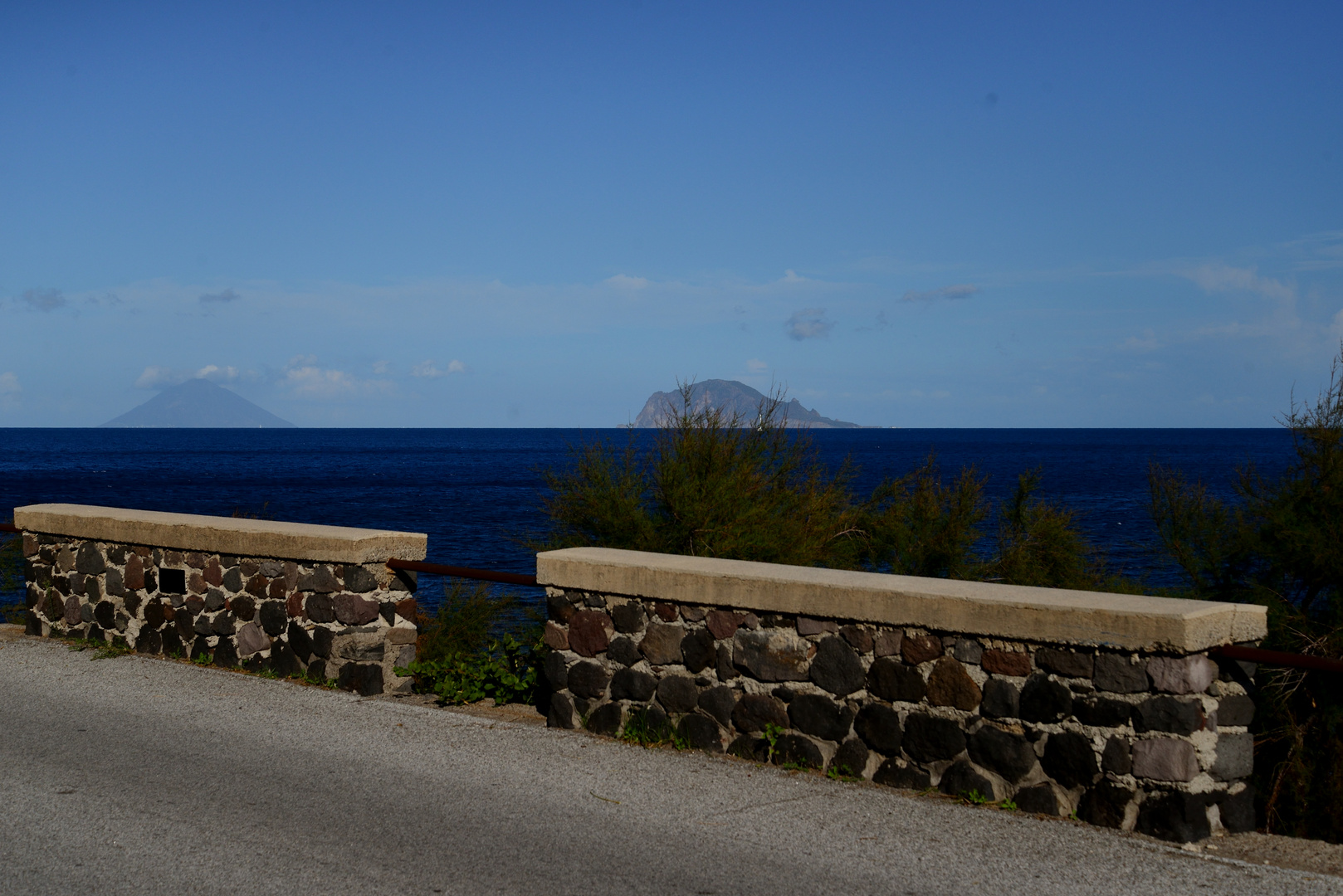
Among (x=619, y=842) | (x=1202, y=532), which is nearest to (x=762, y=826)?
(x=619, y=842)

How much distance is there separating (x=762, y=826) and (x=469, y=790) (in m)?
1.48

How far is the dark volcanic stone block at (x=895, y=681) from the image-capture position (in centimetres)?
507

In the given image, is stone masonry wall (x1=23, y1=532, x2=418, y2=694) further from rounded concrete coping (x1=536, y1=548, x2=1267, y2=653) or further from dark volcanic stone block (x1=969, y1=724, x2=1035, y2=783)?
dark volcanic stone block (x1=969, y1=724, x2=1035, y2=783)

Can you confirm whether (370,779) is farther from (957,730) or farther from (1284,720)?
(1284,720)

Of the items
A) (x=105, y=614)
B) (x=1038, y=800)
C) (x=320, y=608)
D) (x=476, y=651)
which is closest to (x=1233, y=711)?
(x=1038, y=800)

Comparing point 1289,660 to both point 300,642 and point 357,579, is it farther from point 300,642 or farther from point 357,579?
point 300,642

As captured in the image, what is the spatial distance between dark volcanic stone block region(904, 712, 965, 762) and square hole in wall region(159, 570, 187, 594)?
5.53m

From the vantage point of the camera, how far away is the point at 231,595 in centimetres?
761

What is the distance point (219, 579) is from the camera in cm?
765

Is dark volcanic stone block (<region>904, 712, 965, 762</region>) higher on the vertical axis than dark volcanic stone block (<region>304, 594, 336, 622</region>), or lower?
lower

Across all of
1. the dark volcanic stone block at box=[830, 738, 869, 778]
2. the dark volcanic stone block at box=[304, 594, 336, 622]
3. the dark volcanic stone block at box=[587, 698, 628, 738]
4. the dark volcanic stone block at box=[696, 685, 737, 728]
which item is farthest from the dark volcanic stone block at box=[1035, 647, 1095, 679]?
the dark volcanic stone block at box=[304, 594, 336, 622]

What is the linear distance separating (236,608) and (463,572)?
6.32 ft

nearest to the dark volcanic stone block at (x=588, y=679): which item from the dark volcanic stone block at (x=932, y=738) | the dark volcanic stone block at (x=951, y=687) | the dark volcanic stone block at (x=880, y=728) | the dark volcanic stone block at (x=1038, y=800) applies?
the dark volcanic stone block at (x=880, y=728)

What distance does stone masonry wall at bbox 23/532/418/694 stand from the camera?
7.12 metres
